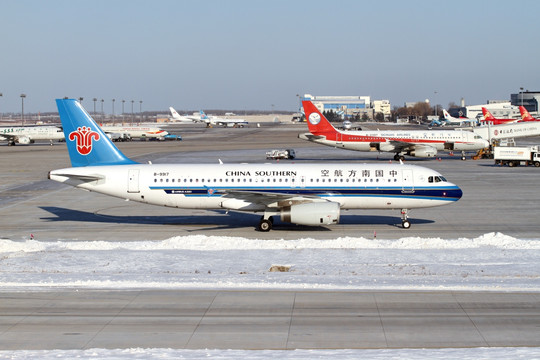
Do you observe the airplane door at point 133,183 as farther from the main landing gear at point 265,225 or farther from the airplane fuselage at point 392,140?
the airplane fuselage at point 392,140

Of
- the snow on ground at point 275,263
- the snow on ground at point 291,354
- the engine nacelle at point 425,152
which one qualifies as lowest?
the snow on ground at point 275,263

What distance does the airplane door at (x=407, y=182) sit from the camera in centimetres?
3706

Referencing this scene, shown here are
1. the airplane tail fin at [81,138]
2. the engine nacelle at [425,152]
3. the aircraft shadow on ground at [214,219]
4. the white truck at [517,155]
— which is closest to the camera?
the airplane tail fin at [81,138]

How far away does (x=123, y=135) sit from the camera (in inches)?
5536

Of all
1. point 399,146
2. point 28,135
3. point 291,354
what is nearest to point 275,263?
point 291,354

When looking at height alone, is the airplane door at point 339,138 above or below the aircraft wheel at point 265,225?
above

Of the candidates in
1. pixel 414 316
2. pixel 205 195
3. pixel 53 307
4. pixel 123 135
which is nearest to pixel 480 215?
pixel 205 195

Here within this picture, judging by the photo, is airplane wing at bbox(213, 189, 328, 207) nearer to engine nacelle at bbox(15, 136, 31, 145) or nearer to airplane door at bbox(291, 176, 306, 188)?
airplane door at bbox(291, 176, 306, 188)

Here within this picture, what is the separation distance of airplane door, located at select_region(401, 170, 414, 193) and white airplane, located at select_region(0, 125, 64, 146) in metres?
104

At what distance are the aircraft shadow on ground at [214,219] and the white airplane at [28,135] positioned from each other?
296 ft

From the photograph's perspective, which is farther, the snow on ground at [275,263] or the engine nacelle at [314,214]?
the engine nacelle at [314,214]

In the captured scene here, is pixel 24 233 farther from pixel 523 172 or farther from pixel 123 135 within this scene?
pixel 123 135

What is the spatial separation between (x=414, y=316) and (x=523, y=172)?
53.9 metres

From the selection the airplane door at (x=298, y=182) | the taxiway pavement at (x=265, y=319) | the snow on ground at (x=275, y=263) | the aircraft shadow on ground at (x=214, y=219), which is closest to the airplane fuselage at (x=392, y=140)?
the aircraft shadow on ground at (x=214, y=219)
